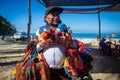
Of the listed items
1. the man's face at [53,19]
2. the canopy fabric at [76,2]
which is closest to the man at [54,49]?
the man's face at [53,19]

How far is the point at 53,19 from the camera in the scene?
2963 millimetres

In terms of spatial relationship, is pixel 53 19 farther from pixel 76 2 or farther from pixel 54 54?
pixel 76 2

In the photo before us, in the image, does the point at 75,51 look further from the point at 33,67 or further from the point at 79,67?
the point at 33,67

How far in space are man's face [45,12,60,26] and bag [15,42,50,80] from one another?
1.55 feet

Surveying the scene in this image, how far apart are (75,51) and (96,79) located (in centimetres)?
427

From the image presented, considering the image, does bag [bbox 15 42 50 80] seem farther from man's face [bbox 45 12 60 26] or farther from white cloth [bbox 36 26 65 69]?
man's face [bbox 45 12 60 26]

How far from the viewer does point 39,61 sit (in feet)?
9.34

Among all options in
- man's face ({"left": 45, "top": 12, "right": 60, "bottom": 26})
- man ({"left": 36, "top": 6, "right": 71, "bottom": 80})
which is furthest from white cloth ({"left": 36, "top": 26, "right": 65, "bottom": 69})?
man's face ({"left": 45, "top": 12, "right": 60, "bottom": 26})

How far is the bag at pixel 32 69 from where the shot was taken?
2.68 meters

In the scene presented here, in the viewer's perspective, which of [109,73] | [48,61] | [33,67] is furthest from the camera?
[109,73]

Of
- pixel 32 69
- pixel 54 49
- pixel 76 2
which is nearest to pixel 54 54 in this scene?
pixel 54 49

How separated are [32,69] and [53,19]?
72 cm

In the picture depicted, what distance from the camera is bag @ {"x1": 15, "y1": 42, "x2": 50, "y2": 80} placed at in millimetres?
2684

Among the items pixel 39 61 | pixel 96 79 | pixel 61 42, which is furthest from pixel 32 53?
pixel 96 79
